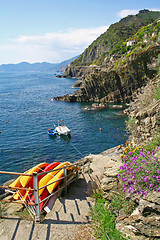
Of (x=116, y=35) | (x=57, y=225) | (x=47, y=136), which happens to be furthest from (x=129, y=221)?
(x=116, y=35)

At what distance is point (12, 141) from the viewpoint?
106 feet

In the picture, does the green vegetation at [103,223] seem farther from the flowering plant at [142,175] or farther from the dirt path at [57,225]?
the flowering plant at [142,175]

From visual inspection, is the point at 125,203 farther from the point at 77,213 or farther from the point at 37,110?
the point at 37,110

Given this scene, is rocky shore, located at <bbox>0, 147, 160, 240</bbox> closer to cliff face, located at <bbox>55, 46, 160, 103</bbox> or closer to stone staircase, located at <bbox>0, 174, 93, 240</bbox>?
stone staircase, located at <bbox>0, 174, 93, 240</bbox>

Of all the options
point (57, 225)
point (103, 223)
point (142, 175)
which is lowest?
point (57, 225)

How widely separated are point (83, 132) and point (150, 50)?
32.2 meters

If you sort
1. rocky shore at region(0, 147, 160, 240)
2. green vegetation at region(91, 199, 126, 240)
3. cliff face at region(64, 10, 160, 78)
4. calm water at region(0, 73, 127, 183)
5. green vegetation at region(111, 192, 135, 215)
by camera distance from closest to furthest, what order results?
rocky shore at region(0, 147, 160, 240), green vegetation at region(91, 199, 126, 240), green vegetation at region(111, 192, 135, 215), calm water at region(0, 73, 127, 183), cliff face at region(64, 10, 160, 78)

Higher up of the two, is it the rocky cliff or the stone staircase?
the rocky cliff

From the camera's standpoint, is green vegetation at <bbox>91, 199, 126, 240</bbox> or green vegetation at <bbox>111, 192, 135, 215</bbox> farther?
green vegetation at <bbox>111, 192, 135, 215</bbox>

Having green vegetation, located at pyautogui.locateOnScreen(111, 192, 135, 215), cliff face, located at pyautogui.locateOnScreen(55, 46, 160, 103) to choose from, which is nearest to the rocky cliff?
cliff face, located at pyautogui.locateOnScreen(55, 46, 160, 103)

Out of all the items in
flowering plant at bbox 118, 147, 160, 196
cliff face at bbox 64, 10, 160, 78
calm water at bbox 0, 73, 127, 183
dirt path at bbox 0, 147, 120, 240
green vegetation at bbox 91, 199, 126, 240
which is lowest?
calm water at bbox 0, 73, 127, 183

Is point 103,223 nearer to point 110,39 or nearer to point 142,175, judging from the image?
point 142,175

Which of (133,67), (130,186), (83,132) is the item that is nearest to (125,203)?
Result: (130,186)

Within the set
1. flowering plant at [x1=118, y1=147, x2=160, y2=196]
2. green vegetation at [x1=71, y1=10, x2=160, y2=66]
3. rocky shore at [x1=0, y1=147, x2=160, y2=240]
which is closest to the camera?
rocky shore at [x1=0, y1=147, x2=160, y2=240]
